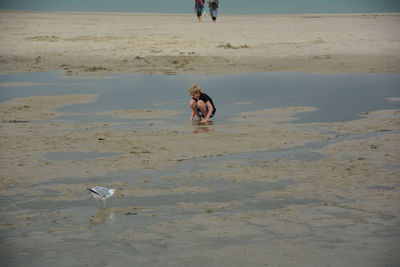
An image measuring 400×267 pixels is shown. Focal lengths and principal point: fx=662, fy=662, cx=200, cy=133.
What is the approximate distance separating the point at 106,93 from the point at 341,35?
1668 cm

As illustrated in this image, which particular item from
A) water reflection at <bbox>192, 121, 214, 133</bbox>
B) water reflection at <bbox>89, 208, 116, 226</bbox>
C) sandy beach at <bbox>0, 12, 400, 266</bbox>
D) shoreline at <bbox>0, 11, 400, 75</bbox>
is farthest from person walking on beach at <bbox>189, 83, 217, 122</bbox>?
shoreline at <bbox>0, 11, 400, 75</bbox>

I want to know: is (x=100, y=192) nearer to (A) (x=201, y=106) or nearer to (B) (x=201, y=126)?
(B) (x=201, y=126)

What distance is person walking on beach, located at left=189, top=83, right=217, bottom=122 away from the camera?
478 inches

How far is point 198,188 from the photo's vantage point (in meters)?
7.63

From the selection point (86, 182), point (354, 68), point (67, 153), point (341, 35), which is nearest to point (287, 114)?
point (67, 153)

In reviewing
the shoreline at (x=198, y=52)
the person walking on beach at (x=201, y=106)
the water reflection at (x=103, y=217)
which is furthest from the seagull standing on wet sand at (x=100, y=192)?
the shoreline at (x=198, y=52)

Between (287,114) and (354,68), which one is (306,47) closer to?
(354,68)

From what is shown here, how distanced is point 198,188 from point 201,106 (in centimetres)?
466

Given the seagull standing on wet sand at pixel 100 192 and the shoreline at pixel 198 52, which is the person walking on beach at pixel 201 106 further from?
the shoreline at pixel 198 52

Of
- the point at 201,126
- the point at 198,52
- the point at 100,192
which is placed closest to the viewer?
the point at 100,192

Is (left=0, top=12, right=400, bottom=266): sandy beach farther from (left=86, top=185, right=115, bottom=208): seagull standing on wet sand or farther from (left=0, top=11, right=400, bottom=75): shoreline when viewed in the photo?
(left=0, top=11, right=400, bottom=75): shoreline

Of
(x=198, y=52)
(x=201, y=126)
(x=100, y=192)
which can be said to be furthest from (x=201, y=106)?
(x=198, y=52)

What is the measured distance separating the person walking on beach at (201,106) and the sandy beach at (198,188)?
0.43m

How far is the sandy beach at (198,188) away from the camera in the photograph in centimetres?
569
